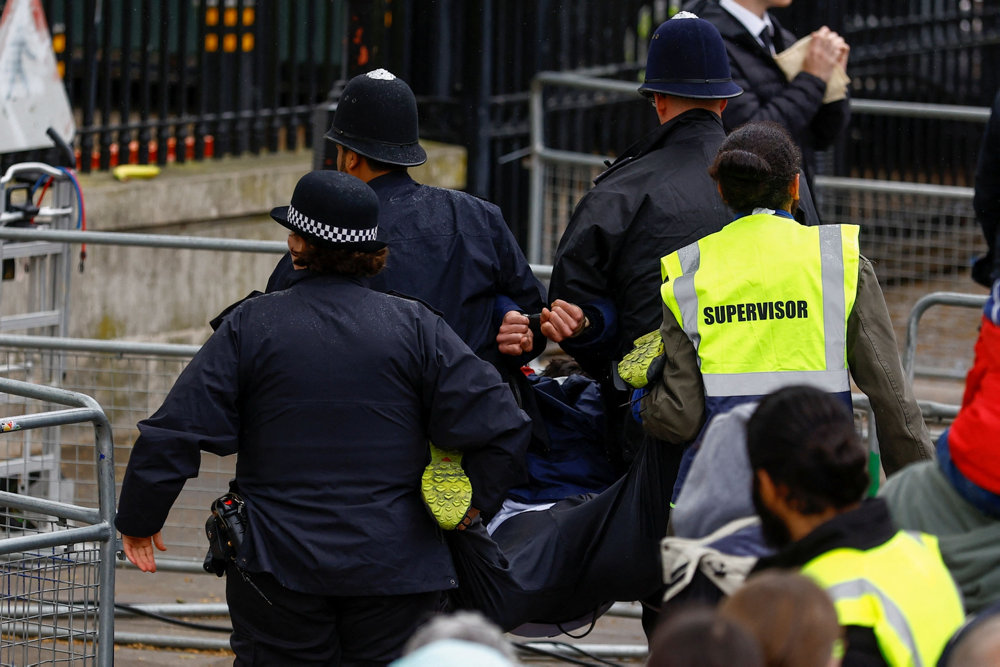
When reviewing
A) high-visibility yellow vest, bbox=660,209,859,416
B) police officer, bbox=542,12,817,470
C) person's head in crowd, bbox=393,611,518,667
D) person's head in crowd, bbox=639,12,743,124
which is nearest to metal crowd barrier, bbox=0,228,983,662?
police officer, bbox=542,12,817,470

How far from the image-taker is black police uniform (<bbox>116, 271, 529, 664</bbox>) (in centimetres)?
391

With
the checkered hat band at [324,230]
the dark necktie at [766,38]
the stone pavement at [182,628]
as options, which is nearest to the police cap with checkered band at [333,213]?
the checkered hat band at [324,230]

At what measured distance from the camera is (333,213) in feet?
13.1

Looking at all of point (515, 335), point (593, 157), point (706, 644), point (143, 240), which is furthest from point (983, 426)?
point (593, 157)

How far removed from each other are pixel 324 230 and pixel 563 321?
85 centimetres

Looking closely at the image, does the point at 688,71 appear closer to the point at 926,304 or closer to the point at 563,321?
the point at 563,321

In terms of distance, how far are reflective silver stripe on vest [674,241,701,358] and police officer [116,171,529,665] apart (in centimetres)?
52

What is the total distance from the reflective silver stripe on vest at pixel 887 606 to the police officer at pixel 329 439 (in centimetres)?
148

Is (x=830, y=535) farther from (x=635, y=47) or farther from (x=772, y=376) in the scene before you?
(x=635, y=47)

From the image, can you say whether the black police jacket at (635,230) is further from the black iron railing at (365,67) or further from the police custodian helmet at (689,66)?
the black iron railing at (365,67)

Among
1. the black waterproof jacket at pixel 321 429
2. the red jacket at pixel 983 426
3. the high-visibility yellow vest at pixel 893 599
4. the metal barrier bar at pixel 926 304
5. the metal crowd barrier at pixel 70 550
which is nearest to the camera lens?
the high-visibility yellow vest at pixel 893 599

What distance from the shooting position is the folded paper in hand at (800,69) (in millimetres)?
6512

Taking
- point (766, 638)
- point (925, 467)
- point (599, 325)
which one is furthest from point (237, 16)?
point (766, 638)

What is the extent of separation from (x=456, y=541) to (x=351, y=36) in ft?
12.4
